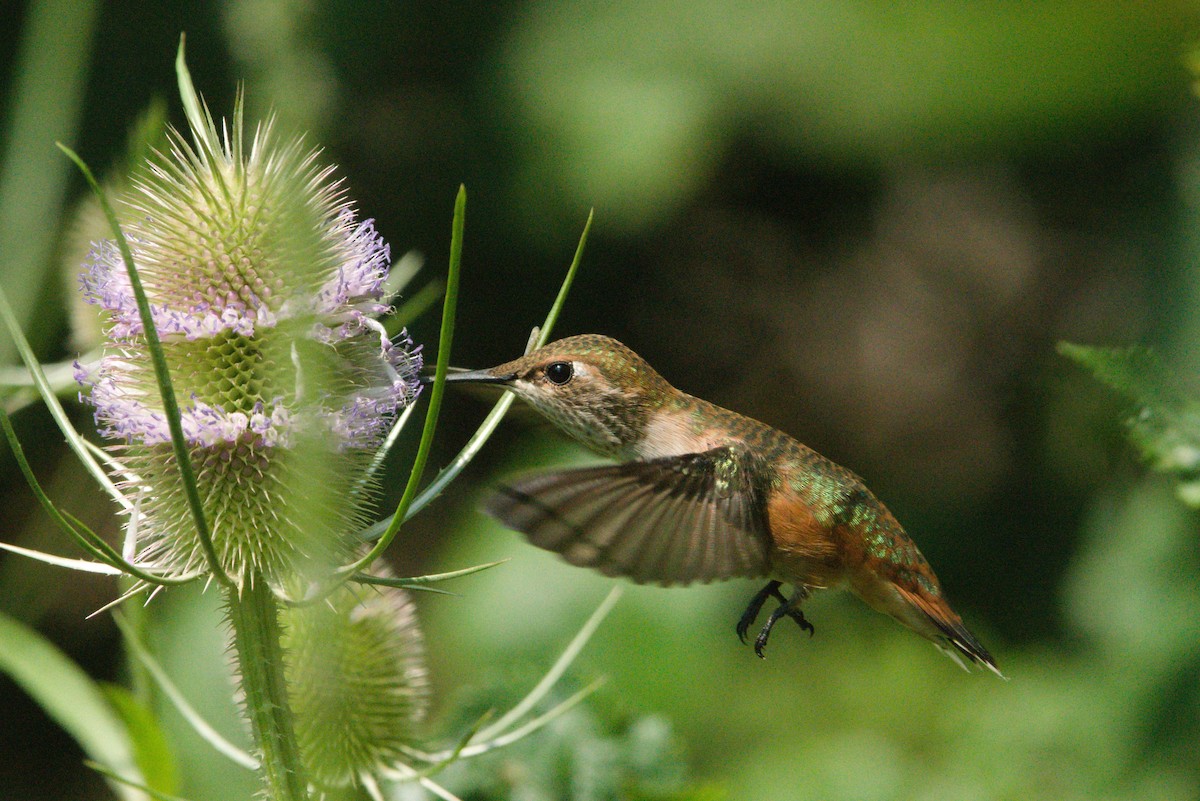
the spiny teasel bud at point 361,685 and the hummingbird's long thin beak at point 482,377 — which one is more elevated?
the hummingbird's long thin beak at point 482,377

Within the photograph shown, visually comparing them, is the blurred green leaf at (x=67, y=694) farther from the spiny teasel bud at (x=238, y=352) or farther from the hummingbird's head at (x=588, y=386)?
the hummingbird's head at (x=588, y=386)

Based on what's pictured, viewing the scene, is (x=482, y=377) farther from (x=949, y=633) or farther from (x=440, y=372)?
(x=949, y=633)

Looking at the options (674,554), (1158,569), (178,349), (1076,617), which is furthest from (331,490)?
(1076,617)

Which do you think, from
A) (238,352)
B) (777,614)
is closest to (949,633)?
(777,614)

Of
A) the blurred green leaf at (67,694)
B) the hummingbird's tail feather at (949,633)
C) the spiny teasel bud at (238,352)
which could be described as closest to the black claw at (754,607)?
the hummingbird's tail feather at (949,633)

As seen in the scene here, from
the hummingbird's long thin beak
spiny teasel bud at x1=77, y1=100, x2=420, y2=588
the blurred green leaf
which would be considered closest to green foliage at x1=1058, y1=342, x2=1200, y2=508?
the hummingbird's long thin beak

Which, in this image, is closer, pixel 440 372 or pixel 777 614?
pixel 440 372

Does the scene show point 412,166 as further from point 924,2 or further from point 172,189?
point 172,189
